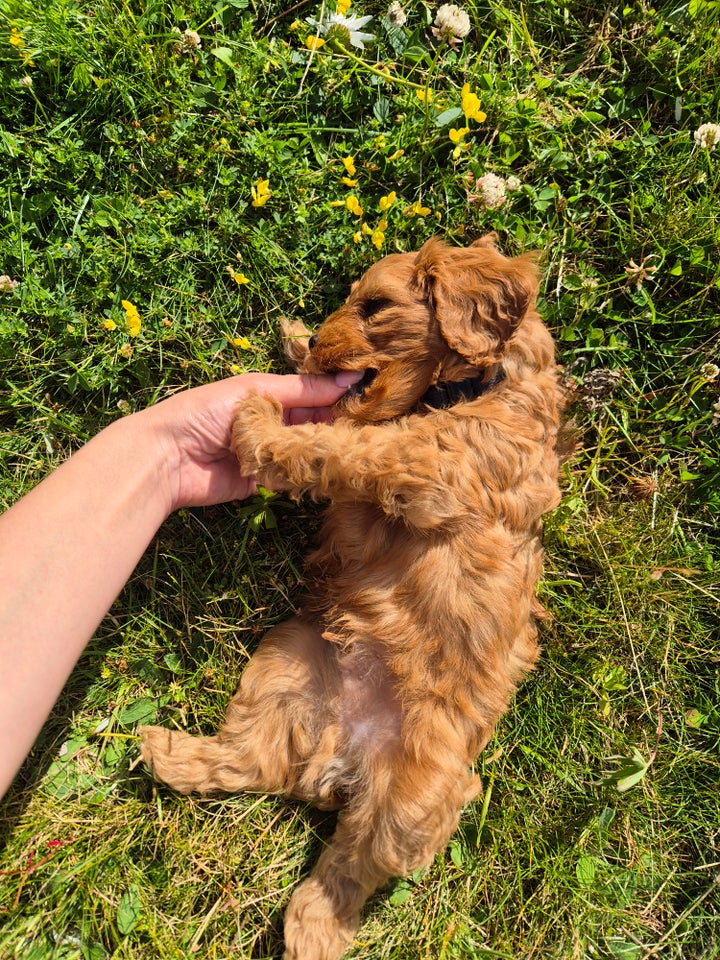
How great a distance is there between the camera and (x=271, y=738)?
3719 mm

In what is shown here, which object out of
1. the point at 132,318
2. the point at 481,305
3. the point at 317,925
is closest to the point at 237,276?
the point at 132,318

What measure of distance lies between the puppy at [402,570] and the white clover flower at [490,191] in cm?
54

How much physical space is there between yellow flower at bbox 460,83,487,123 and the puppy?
3.00 ft

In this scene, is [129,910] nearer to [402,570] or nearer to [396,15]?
[402,570]

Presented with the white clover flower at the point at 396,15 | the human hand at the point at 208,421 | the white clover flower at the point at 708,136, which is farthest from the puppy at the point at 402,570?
the white clover flower at the point at 708,136

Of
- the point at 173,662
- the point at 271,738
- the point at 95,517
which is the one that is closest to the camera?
the point at 95,517

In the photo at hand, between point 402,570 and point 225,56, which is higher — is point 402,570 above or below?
below

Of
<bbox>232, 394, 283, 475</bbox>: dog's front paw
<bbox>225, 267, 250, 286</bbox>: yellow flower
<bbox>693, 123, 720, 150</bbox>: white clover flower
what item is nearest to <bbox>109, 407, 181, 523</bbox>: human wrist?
<bbox>232, 394, 283, 475</bbox>: dog's front paw

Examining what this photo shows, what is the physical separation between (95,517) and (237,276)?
5.58 feet

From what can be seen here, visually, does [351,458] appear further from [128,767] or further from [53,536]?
[128,767]

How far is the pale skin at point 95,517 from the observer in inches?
118

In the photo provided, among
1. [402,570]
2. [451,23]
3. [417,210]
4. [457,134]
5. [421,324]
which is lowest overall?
[402,570]

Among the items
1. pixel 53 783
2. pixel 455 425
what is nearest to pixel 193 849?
pixel 53 783

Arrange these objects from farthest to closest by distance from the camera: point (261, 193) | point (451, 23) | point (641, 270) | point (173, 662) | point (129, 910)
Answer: point (641, 270) < point (451, 23) < point (173, 662) < point (261, 193) < point (129, 910)
